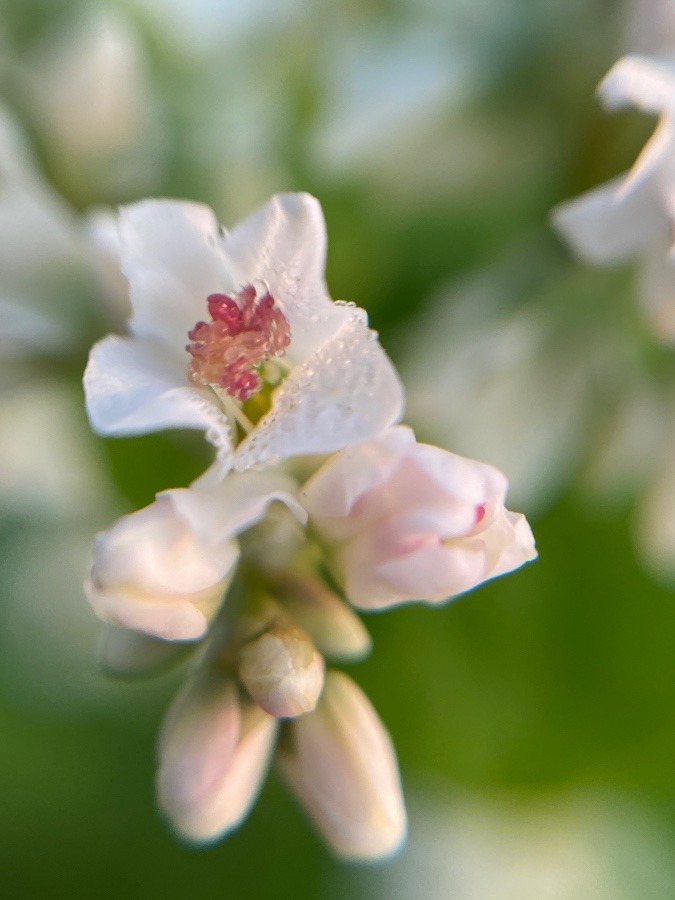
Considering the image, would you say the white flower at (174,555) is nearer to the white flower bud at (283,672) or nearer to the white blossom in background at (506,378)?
→ the white flower bud at (283,672)

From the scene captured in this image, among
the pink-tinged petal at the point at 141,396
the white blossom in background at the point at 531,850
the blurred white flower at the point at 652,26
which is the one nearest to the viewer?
the pink-tinged petal at the point at 141,396

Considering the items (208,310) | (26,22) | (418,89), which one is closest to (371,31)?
(418,89)

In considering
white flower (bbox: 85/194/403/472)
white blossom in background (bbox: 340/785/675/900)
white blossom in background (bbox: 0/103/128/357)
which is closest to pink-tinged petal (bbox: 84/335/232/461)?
white flower (bbox: 85/194/403/472)

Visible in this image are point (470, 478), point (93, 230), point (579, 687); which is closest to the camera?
point (470, 478)

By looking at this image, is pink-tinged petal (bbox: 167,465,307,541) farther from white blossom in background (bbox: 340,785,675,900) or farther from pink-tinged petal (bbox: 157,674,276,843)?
white blossom in background (bbox: 340,785,675,900)

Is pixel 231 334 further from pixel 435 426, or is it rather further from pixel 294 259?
pixel 435 426

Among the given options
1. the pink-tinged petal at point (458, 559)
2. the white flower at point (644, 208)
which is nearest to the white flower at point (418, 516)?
the pink-tinged petal at point (458, 559)

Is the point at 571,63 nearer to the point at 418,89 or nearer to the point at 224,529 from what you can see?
the point at 418,89

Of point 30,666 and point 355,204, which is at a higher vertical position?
point 355,204
